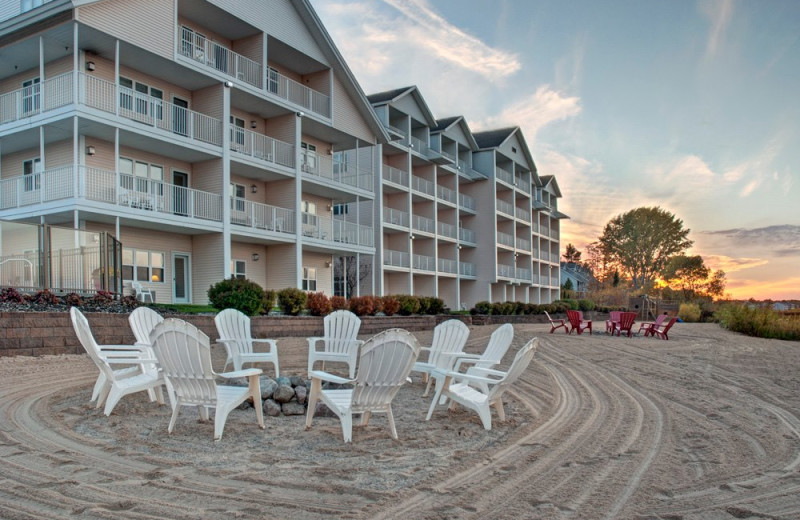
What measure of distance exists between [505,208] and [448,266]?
9557 millimetres

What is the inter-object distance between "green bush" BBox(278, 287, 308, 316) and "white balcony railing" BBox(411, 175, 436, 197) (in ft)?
60.5

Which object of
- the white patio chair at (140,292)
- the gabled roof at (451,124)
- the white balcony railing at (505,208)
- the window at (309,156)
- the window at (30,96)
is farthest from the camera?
the white balcony railing at (505,208)

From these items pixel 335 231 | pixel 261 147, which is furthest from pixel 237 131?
pixel 335 231

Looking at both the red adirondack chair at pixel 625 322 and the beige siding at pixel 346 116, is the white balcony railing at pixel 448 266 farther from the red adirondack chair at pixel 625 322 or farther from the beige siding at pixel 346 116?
the red adirondack chair at pixel 625 322

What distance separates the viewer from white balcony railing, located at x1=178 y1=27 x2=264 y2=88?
2269 cm

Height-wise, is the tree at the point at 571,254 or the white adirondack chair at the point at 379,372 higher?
the tree at the point at 571,254

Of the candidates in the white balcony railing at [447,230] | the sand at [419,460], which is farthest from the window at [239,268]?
the white balcony railing at [447,230]

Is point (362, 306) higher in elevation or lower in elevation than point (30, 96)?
lower

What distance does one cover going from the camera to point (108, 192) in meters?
19.3

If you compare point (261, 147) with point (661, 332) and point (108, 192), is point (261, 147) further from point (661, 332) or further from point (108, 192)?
point (661, 332)

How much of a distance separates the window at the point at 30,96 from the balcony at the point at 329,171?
9699 mm

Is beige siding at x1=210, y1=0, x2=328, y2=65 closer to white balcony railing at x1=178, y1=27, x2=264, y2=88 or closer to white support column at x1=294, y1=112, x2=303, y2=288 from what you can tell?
white balcony railing at x1=178, y1=27, x2=264, y2=88

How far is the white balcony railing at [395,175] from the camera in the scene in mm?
35344

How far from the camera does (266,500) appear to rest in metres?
4.68
